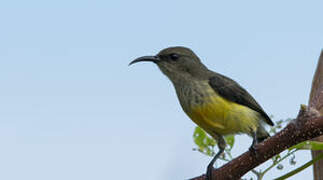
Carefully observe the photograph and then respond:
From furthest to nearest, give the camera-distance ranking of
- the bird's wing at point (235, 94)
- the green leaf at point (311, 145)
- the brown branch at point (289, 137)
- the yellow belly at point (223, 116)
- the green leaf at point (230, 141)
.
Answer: the bird's wing at point (235, 94) < the yellow belly at point (223, 116) < the green leaf at point (230, 141) < the green leaf at point (311, 145) < the brown branch at point (289, 137)

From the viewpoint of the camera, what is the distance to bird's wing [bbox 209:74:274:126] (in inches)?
173

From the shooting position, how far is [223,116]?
418 cm

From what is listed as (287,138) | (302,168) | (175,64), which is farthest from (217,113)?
(287,138)

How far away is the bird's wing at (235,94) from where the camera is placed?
14.4 feet

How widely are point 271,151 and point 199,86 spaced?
2.36 m

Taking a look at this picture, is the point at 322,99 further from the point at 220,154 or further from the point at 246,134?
the point at 246,134

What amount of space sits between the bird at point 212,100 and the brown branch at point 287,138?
1.55 m

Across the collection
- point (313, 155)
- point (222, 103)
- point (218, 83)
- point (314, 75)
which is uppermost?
point (218, 83)

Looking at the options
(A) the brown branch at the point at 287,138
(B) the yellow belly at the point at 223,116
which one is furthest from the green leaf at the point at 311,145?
(B) the yellow belly at the point at 223,116

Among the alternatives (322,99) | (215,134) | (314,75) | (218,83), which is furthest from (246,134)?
(322,99)

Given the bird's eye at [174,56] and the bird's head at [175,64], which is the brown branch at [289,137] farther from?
the bird's eye at [174,56]

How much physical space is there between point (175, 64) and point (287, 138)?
290cm

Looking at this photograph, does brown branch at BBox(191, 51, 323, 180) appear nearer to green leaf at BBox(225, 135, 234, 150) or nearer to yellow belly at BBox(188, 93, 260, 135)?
green leaf at BBox(225, 135, 234, 150)

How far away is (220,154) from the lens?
10.1ft
